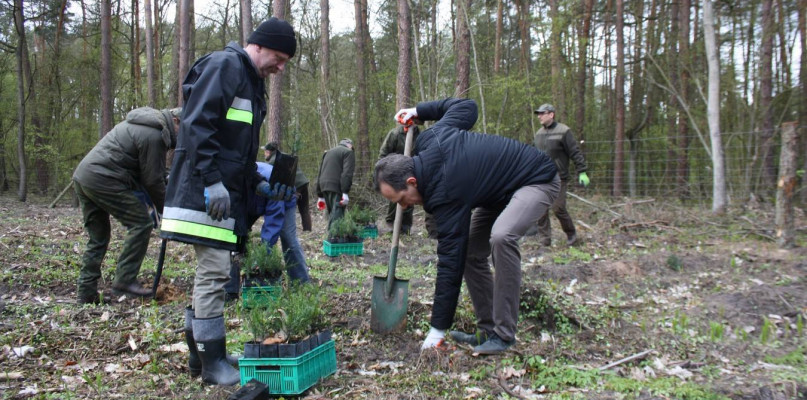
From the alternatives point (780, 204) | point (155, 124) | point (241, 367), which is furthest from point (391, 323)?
point (780, 204)

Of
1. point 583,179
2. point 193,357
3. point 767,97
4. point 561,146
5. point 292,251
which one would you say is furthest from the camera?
point 767,97

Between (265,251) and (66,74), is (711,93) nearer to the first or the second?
(265,251)

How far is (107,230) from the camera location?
4750mm

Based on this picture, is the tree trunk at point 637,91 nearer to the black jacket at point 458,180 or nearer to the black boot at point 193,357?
Result: the black jacket at point 458,180

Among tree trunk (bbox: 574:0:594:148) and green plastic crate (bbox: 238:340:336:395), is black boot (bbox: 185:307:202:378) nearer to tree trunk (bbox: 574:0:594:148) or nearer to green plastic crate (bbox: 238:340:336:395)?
green plastic crate (bbox: 238:340:336:395)

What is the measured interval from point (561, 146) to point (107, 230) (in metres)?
6.01

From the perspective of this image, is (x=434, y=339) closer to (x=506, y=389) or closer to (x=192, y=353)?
(x=506, y=389)

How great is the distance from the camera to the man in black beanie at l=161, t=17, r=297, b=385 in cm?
277

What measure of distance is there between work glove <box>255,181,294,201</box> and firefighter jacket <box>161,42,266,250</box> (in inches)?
12.4

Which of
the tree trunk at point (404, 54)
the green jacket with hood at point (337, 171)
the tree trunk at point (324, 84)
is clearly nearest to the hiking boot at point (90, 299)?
the green jacket with hood at point (337, 171)

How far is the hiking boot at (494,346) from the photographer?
3.38 metres

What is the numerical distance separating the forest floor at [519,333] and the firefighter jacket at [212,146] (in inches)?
36.2

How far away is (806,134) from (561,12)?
6.80m

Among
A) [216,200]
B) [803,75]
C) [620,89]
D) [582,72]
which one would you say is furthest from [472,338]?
[582,72]
